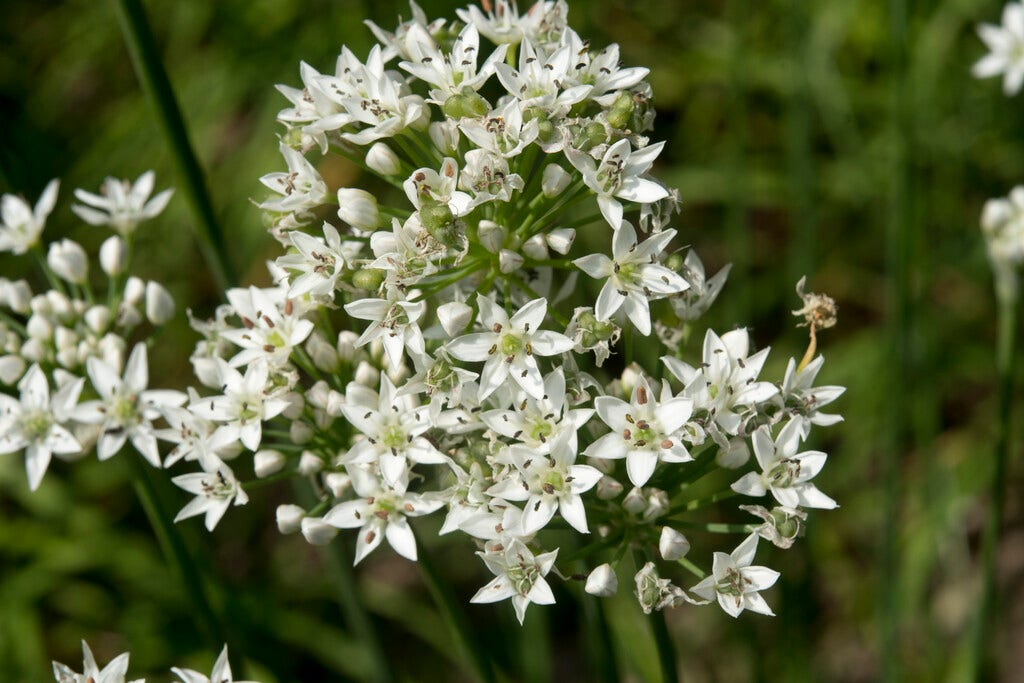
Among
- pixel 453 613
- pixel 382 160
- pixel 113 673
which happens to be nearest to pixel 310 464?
pixel 453 613

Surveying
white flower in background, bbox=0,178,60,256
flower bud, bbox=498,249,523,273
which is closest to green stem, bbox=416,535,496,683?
flower bud, bbox=498,249,523,273

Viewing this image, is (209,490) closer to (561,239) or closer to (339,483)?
(339,483)

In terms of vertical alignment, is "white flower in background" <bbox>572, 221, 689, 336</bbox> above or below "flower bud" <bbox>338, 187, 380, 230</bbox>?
below

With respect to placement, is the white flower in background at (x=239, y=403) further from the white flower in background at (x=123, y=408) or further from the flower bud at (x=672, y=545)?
the flower bud at (x=672, y=545)

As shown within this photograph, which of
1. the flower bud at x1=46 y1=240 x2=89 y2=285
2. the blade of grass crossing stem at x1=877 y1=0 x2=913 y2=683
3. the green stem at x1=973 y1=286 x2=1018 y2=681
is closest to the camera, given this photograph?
the flower bud at x1=46 y1=240 x2=89 y2=285

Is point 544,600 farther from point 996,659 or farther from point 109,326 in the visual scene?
point 996,659

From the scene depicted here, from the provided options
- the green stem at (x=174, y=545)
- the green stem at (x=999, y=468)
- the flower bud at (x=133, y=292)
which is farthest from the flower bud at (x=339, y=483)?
the green stem at (x=999, y=468)

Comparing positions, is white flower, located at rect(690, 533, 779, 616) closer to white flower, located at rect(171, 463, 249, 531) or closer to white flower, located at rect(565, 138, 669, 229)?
white flower, located at rect(565, 138, 669, 229)
